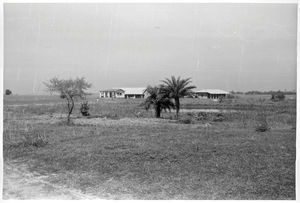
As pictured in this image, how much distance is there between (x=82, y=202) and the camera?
6781 millimetres

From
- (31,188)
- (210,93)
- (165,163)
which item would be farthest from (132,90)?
(31,188)

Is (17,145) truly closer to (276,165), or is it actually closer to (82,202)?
(82,202)

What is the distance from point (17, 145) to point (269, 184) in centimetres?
912

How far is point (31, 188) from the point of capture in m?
7.49

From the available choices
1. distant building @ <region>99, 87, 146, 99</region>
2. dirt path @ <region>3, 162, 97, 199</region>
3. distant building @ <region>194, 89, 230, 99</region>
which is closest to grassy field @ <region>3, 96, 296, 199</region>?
dirt path @ <region>3, 162, 97, 199</region>

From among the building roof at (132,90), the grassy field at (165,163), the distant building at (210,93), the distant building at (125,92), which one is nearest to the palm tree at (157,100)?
the grassy field at (165,163)

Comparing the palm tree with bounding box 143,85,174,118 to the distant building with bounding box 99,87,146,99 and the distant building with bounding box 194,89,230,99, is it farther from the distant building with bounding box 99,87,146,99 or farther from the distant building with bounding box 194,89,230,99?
the distant building with bounding box 194,89,230,99

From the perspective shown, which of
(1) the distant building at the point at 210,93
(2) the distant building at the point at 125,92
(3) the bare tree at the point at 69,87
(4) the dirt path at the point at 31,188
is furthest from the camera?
(1) the distant building at the point at 210,93

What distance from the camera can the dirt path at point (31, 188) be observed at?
7094 millimetres

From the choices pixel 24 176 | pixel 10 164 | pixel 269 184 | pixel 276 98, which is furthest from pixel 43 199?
pixel 276 98

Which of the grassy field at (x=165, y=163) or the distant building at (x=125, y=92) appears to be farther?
the distant building at (x=125, y=92)

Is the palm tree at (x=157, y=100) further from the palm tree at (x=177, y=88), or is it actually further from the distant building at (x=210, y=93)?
the distant building at (x=210, y=93)

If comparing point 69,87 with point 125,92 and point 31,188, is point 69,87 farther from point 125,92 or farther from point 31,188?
point 125,92

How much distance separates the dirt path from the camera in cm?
709
